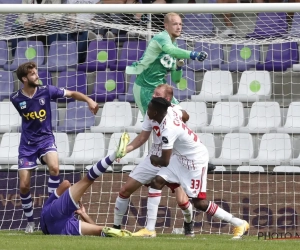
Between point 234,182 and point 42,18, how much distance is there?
3625mm

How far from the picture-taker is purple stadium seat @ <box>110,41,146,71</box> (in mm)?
14297

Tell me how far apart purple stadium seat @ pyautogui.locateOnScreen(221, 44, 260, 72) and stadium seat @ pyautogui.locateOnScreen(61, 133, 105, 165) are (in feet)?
7.37

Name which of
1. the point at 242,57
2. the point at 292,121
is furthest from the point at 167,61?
the point at 242,57

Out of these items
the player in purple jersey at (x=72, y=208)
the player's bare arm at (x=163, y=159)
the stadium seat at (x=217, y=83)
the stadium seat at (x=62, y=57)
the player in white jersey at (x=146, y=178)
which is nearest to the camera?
the player in purple jersey at (x=72, y=208)

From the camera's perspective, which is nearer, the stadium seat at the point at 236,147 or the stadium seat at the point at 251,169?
the stadium seat at the point at 251,169

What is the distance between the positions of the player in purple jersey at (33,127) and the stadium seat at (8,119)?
239cm

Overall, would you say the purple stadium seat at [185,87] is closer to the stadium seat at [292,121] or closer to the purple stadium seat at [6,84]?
the stadium seat at [292,121]

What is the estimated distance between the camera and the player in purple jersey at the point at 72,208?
10227mm

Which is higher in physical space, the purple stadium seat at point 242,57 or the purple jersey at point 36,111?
the purple stadium seat at point 242,57

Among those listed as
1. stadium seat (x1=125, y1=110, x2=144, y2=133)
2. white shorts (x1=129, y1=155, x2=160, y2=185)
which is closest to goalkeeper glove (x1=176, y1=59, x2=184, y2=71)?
white shorts (x1=129, y1=155, x2=160, y2=185)

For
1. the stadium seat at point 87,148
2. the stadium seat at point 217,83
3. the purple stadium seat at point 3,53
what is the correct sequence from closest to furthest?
the stadium seat at point 87,148
the stadium seat at point 217,83
the purple stadium seat at point 3,53

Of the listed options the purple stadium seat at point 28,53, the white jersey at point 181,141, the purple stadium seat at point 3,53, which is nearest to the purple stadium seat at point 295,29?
the white jersey at point 181,141

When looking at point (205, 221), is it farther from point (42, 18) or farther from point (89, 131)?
point (42, 18)

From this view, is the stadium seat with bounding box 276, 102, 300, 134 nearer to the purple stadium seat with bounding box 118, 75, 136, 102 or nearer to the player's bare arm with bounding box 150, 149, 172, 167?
the purple stadium seat with bounding box 118, 75, 136, 102
